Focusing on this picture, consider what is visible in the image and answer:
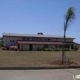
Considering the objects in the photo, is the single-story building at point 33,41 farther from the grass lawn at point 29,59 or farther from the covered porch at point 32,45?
the grass lawn at point 29,59

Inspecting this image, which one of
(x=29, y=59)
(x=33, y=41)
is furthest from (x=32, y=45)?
(x=29, y=59)

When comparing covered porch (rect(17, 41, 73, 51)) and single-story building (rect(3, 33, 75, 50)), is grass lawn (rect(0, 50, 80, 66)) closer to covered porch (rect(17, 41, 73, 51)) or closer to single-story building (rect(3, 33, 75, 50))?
covered porch (rect(17, 41, 73, 51))

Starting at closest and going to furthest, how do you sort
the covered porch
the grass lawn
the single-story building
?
the grass lawn
the covered porch
the single-story building

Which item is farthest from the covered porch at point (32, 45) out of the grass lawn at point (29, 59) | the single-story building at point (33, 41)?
the grass lawn at point (29, 59)

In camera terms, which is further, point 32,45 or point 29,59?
point 32,45

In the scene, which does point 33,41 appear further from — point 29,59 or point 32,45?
point 29,59

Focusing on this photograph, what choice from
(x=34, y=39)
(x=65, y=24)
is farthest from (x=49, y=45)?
(x=65, y=24)

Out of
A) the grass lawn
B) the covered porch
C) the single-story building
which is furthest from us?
the single-story building

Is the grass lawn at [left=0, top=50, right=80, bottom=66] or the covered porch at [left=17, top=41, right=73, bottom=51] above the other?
the grass lawn at [left=0, top=50, right=80, bottom=66]

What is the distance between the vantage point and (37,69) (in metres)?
12.7

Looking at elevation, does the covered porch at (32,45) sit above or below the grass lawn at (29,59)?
below

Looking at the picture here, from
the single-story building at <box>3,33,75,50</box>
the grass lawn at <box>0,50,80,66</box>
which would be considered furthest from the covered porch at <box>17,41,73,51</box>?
the grass lawn at <box>0,50,80,66</box>
